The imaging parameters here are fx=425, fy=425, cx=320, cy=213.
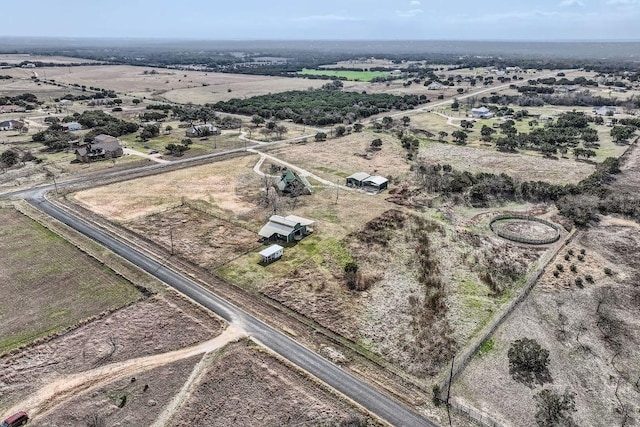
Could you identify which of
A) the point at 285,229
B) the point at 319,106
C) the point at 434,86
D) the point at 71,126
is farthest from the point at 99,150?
the point at 434,86

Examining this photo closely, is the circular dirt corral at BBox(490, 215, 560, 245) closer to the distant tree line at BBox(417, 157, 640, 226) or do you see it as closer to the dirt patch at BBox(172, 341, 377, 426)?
the distant tree line at BBox(417, 157, 640, 226)

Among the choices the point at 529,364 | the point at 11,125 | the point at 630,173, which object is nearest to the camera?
the point at 529,364

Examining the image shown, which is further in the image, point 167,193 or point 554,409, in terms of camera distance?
point 167,193

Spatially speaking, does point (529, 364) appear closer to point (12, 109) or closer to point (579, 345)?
point (579, 345)

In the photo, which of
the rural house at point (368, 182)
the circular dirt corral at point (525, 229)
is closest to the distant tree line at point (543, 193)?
the circular dirt corral at point (525, 229)

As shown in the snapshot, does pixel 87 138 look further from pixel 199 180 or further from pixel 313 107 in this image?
pixel 313 107
